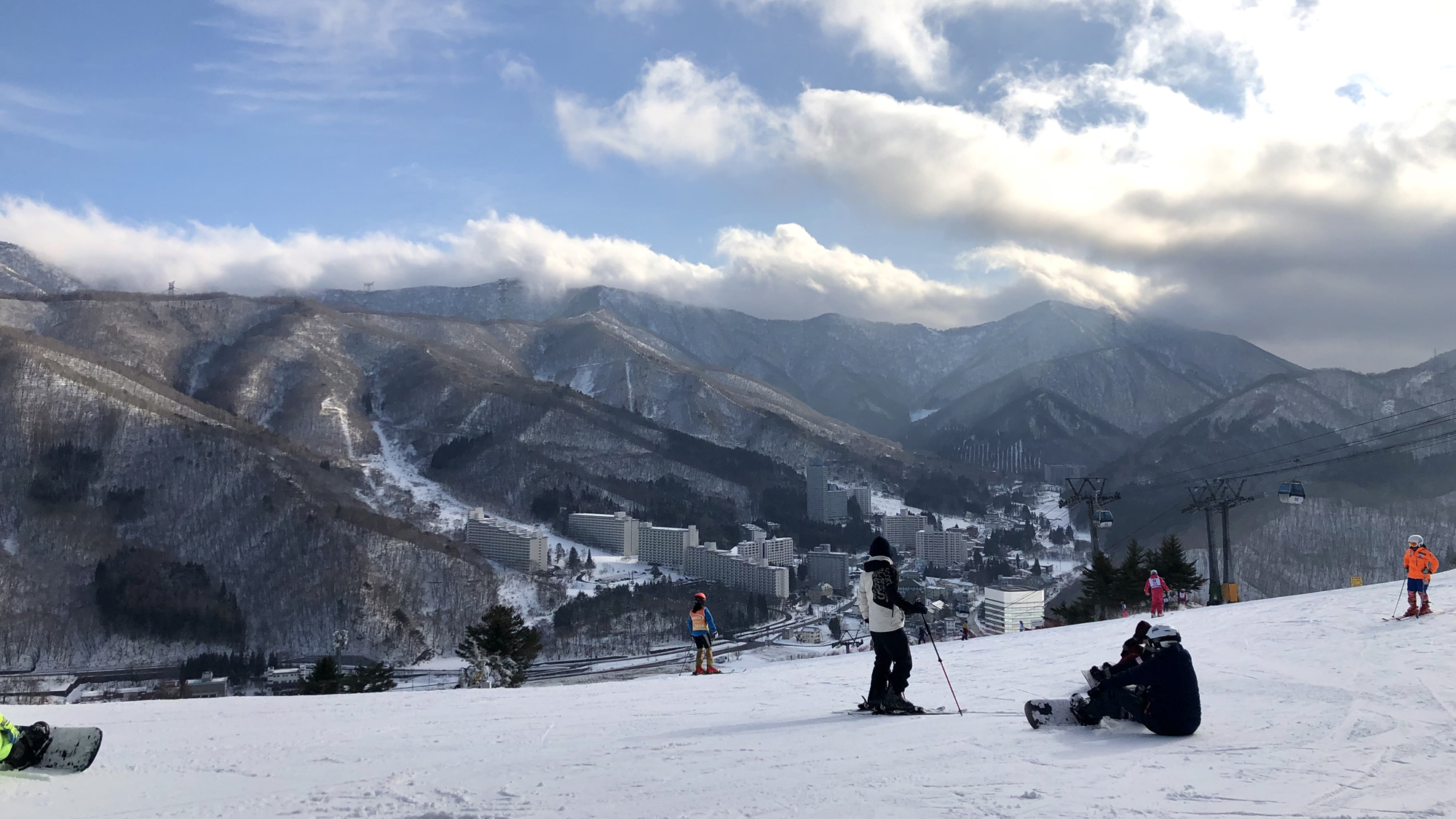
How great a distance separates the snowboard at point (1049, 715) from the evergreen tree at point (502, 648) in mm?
24444

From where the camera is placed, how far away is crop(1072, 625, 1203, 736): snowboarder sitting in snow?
6.67 metres

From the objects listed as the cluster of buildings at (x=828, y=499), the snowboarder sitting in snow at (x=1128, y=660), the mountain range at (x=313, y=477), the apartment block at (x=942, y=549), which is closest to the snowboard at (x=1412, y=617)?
the snowboarder sitting in snow at (x=1128, y=660)

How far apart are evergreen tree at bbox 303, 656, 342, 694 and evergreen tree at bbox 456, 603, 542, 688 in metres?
4.35

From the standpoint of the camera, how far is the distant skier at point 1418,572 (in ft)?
44.0

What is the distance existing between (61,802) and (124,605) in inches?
4083

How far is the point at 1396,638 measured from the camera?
11.4 m

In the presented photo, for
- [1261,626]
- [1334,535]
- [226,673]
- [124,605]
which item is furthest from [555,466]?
[1261,626]

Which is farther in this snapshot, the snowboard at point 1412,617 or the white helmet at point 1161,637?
the snowboard at point 1412,617

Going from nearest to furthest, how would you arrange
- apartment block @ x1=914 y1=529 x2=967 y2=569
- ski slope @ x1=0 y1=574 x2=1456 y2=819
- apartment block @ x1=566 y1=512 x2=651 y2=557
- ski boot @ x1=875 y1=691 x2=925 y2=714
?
Answer: ski slope @ x1=0 y1=574 x2=1456 y2=819 → ski boot @ x1=875 y1=691 x2=925 y2=714 → apartment block @ x1=566 y1=512 x2=651 y2=557 → apartment block @ x1=914 y1=529 x2=967 y2=569

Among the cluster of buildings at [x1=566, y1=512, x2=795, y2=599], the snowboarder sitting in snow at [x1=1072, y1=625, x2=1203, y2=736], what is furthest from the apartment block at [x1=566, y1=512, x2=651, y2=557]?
the snowboarder sitting in snow at [x1=1072, y1=625, x2=1203, y2=736]

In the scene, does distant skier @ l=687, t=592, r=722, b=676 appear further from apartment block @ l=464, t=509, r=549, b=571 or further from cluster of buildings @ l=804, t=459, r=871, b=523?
cluster of buildings @ l=804, t=459, r=871, b=523

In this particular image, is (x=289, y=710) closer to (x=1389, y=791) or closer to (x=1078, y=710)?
(x=1078, y=710)

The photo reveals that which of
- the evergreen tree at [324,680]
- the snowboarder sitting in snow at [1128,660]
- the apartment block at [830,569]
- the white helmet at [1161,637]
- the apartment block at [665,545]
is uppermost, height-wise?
the white helmet at [1161,637]

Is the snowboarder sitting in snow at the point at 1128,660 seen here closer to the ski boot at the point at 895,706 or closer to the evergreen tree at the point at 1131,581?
the ski boot at the point at 895,706
